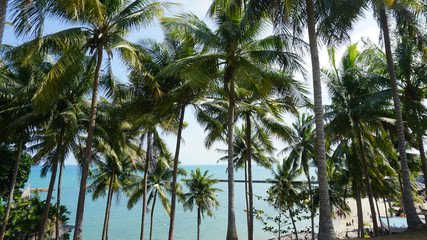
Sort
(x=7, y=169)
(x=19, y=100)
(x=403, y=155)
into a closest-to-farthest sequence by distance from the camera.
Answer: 1. (x=403, y=155)
2. (x=19, y=100)
3. (x=7, y=169)

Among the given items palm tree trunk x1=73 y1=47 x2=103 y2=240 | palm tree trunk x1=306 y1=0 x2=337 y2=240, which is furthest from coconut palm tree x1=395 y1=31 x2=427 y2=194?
palm tree trunk x1=73 y1=47 x2=103 y2=240

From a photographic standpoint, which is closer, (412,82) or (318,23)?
(318,23)

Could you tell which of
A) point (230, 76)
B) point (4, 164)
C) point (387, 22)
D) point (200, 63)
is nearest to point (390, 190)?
point (387, 22)

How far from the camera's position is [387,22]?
33.5 feet

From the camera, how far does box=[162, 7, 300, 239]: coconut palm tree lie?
29.5 feet

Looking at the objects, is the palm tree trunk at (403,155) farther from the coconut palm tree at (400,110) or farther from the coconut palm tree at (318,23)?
the coconut palm tree at (318,23)

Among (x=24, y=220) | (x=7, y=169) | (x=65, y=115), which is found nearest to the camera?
(x=65, y=115)

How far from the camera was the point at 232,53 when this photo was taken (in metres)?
9.77

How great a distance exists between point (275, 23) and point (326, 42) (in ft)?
8.43

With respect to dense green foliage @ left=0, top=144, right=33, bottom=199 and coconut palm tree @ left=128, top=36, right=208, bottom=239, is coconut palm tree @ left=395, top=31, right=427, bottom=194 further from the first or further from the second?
dense green foliage @ left=0, top=144, right=33, bottom=199

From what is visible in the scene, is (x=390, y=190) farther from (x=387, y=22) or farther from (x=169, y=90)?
(x=169, y=90)

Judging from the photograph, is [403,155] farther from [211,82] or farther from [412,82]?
[211,82]

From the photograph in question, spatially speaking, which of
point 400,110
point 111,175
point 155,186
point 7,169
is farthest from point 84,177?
point 155,186

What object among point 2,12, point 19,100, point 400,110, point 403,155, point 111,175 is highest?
point 19,100
